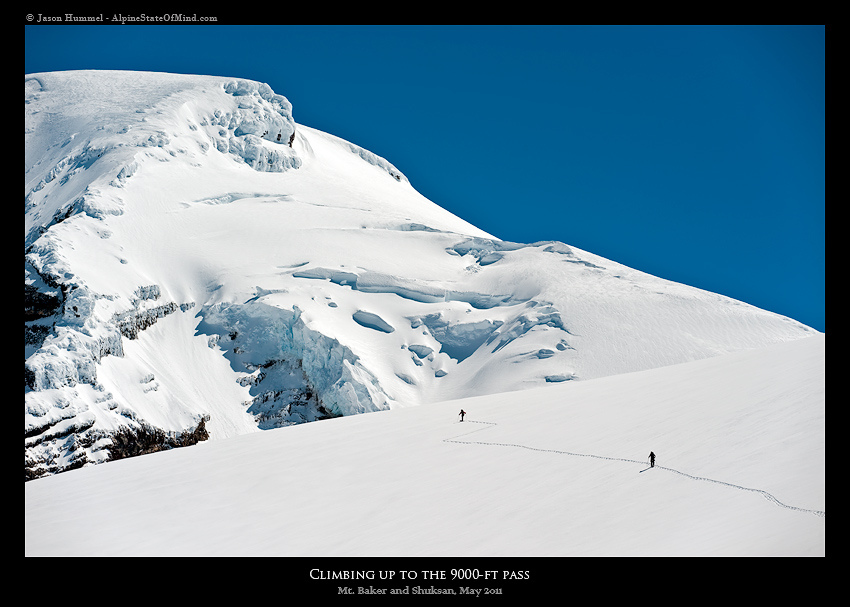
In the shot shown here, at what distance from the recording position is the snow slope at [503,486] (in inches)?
535

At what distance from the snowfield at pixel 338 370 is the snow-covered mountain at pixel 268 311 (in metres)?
0.21

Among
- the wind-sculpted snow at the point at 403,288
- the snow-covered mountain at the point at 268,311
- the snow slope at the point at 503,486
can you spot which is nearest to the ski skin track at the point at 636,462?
the snow slope at the point at 503,486

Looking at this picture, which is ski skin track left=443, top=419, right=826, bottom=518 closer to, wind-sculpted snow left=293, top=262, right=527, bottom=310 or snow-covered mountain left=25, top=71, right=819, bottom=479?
snow-covered mountain left=25, top=71, right=819, bottom=479

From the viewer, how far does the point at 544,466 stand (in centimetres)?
1822

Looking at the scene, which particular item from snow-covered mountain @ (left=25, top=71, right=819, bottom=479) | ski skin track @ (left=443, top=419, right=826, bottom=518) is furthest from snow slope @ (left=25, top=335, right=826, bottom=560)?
snow-covered mountain @ (left=25, top=71, right=819, bottom=479)

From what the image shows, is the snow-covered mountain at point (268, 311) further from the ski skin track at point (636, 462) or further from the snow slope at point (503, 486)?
the ski skin track at point (636, 462)

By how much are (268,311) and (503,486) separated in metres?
34.5

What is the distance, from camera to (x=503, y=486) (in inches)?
670

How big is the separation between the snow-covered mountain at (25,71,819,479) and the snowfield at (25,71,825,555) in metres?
0.21

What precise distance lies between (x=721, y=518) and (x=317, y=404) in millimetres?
34793

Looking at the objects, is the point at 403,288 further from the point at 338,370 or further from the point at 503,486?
the point at 503,486

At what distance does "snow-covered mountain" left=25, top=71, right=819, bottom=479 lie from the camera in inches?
1654

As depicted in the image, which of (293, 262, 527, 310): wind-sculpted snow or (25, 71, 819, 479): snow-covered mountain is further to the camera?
(293, 262, 527, 310): wind-sculpted snow
